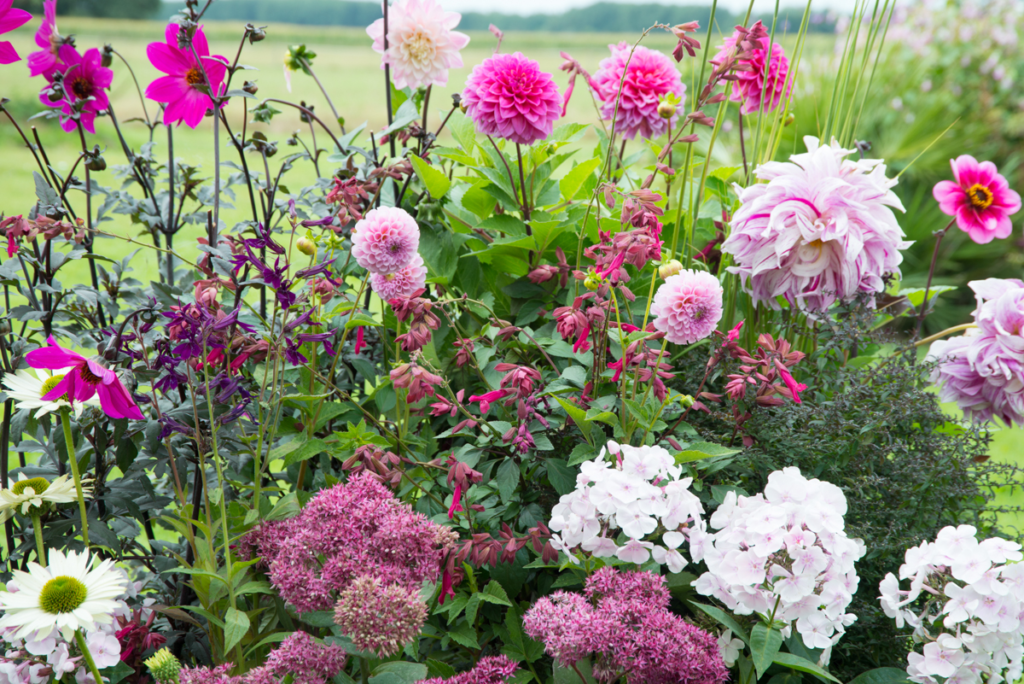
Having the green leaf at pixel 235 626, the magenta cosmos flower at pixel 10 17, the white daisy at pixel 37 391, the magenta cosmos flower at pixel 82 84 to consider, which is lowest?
the green leaf at pixel 235 626

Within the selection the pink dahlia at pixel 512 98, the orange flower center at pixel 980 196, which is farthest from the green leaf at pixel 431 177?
the orange flower center at pixel 980 196

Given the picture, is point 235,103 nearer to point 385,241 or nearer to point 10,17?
point 10,17

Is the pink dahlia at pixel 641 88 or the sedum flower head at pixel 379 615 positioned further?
the pink dahlia at pixel 641 88

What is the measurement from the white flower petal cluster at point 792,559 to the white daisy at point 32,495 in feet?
3.26

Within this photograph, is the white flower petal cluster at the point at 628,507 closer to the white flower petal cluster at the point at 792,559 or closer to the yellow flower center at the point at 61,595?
the white flower petal cluster at the point at 792,559

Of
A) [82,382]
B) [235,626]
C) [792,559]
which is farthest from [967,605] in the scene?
[82,382]

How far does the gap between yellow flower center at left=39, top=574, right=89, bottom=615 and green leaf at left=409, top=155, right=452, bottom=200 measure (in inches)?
35.4

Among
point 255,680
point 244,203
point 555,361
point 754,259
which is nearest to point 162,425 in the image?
point 255,680

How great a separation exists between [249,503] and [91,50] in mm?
942

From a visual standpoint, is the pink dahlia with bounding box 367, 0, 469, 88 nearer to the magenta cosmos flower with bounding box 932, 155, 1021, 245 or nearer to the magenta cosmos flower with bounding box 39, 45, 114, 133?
the magenta cosmos flower with bounding box 39, 45, 114, 133

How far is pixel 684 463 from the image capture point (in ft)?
4.20

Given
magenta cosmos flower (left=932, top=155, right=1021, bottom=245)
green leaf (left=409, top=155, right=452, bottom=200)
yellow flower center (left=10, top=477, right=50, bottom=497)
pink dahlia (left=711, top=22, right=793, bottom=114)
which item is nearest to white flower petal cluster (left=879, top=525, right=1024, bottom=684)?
magenta cosmos flower (left=932, top=155, right=1021, bottom=245)

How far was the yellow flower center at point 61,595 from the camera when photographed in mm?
926

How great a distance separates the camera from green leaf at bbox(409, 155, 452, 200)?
55.8 inches
